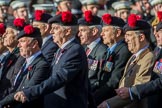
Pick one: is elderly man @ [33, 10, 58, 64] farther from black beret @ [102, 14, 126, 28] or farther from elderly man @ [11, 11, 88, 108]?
elderly man @ [11, 11, 88, 108]

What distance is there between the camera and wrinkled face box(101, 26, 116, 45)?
1054 cm

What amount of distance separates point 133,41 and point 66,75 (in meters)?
1.24

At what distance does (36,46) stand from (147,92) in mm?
1402

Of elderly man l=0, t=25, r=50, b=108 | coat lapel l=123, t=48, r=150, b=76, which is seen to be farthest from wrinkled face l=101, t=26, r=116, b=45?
elderly man l=0, t=25, r=50, b=108

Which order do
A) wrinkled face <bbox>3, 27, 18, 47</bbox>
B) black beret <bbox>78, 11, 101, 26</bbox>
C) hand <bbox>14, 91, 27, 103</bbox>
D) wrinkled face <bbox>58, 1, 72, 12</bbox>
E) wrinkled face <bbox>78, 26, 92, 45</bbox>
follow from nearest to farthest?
hand <bbox>14, 91, 27, 103</bbox>
wrinkled face <bbox>78, 26, 92, 45</bbox>
black beret <bbox>78, 11, 101, 26</bbox>
wrinkled face <bbox>3, 27, 18, 47</bbox>
wrinkled face <bbox>58, 1, 72, 12</bbox>

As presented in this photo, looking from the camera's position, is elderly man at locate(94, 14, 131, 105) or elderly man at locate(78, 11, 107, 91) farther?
elderly man at locate(78, 11, 107, 91)

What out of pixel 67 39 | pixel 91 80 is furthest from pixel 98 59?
pixel 67 39

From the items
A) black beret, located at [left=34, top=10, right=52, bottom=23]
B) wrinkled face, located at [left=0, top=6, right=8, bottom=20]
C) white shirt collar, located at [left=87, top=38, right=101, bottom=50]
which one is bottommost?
wrinkled face, located at [left=0, top=6, right=8, bottom=20]

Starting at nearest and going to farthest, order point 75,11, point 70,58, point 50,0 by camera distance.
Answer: point 70,58, point 75,11, point 50,0

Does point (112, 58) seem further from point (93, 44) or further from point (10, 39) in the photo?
point (10, 39)

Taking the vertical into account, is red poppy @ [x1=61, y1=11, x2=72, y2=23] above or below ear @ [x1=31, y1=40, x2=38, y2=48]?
above

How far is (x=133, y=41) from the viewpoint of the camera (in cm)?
Result: 973

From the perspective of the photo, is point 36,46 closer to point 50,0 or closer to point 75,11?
point 75,11

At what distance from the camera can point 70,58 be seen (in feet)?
29.5
